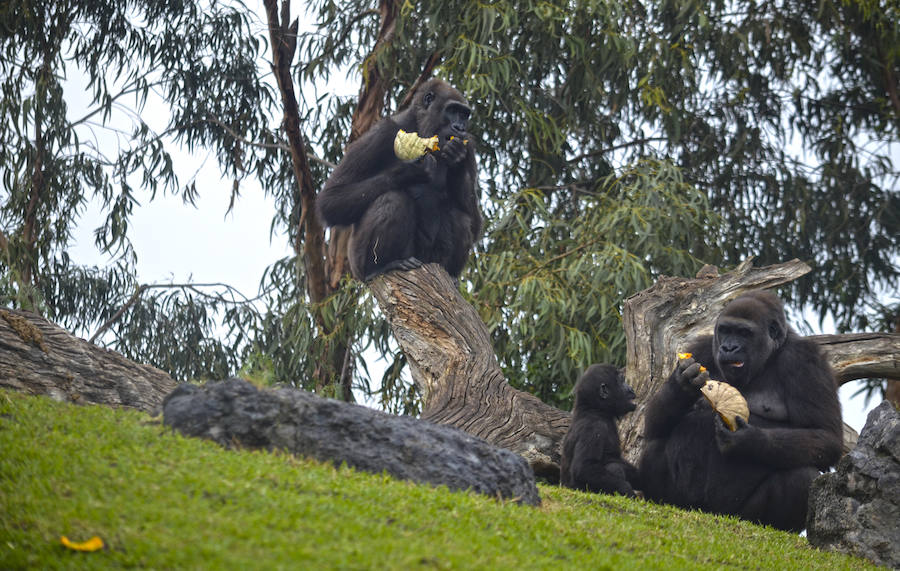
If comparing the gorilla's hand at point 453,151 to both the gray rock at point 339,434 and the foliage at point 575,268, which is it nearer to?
the foliage at point 575,268

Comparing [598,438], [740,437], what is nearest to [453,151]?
[598,438]

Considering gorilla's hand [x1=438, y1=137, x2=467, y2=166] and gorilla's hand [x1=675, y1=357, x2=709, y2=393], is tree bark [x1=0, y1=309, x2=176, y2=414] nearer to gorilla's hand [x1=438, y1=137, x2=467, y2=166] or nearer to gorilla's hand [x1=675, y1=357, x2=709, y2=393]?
gorilla's hand [x1=438, y1=137, x2=467, y2=166]

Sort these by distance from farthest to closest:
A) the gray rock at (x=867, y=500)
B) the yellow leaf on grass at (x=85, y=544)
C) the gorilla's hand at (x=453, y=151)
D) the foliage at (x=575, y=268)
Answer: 1. the foliage at (x=575, y=268)
2. the gorilla's hand at (x=453, y=151)
3. the gray rock at (x=867, y=500)
4. the yellow leaf on grass at (x=85, y=544)

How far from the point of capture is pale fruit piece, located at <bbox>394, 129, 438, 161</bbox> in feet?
32.4

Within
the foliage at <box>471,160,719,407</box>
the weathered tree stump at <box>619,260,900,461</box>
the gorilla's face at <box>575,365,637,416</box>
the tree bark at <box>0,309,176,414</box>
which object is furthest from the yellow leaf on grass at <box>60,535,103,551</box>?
the foliage at <box>471,160,719,407</box>

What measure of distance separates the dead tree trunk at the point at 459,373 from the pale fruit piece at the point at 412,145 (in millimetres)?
1152

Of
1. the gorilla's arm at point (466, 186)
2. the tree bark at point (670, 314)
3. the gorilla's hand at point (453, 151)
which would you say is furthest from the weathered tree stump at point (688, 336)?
the gorilla's hand at point (453, 151)

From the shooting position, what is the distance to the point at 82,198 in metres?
15.4

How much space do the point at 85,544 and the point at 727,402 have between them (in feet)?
15.4

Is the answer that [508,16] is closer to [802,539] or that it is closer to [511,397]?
[511,397]

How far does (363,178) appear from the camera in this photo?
10383 millimetres

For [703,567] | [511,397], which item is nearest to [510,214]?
[511,397]

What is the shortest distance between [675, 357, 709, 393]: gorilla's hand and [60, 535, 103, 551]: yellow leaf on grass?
4530 mm

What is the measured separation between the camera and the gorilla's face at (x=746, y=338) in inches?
287
